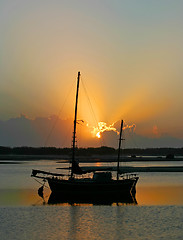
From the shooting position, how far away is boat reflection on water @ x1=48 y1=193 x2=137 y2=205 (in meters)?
41.8

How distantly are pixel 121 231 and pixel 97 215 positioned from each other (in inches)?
261

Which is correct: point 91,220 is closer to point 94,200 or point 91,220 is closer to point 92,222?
point 92,222

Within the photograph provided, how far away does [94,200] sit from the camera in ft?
145

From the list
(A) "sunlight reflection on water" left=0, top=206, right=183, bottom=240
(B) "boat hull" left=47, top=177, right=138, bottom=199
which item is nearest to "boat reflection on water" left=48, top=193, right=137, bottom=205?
(B) "boat hull" left=47, top=177, right=138, bottom=199

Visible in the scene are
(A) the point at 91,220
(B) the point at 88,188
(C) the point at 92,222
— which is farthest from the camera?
(B) the point at 88,188

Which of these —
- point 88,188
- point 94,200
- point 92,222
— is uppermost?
point 88,188

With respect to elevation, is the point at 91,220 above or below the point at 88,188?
below

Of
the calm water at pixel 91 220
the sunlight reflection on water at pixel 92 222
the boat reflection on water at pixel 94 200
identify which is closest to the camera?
the sunlight reflection on water at pixel 92 222

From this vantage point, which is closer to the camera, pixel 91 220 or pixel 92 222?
pixel 92 222

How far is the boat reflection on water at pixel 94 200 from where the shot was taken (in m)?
41.8

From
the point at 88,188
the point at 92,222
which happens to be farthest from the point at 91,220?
the point at 88,188

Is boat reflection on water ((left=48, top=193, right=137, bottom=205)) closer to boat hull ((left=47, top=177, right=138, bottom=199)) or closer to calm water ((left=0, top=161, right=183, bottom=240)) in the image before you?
boat hull ((left=47, top=177, right=138, bottom=199))

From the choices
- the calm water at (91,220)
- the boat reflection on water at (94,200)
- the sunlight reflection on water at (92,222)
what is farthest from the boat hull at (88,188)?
the sunlight reflection on water at (92,222)

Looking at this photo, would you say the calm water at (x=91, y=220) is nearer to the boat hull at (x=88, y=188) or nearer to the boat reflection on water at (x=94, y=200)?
the boat reflection on water at (x=94, y=200)
